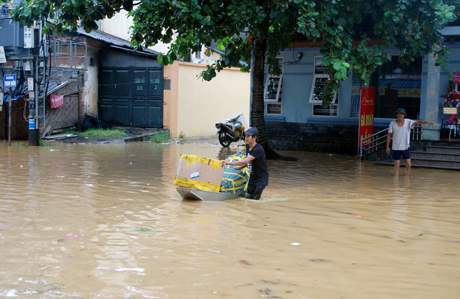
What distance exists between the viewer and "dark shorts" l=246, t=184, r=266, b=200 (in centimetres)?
757

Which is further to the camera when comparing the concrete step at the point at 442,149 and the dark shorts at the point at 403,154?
the concrete step at the point at 442,149

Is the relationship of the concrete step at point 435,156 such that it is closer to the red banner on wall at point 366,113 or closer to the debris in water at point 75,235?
the red banner on wall at point 366,113

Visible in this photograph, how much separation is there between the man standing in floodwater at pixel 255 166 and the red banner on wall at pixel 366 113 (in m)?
7.06

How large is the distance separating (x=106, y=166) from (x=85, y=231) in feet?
19.2

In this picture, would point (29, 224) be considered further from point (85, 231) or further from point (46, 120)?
point (46, 120)

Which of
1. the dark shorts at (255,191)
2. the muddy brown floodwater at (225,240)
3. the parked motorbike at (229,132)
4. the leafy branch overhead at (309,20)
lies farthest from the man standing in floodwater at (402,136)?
the parked motorbike at (229,132)

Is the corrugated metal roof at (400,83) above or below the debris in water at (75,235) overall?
above

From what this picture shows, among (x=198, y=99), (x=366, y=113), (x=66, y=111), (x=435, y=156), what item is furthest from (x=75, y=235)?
(x=198, y=99)

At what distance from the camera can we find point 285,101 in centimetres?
1773

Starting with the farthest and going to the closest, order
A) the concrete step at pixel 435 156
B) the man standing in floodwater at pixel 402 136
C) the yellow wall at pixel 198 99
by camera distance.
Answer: the yellow wall at pixel 198 99, the concrete step at pixel 435 156, the man standing in floodwater at pixel 402 136

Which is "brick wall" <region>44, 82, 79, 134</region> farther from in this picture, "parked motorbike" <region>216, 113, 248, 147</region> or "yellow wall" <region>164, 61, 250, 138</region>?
"parked motorbike" <region>216, 113, 248, 147</region>

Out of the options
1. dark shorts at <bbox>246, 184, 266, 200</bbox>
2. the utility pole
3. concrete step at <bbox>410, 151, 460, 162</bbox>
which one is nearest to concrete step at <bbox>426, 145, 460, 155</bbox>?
concrete step at <bbox>410, 151, 460, 162</bbox>

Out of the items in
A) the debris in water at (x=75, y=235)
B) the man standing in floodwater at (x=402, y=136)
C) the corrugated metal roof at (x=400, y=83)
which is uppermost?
the corrugated metal roof at (x=400, y=83)

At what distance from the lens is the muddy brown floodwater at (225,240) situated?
13.2ft
